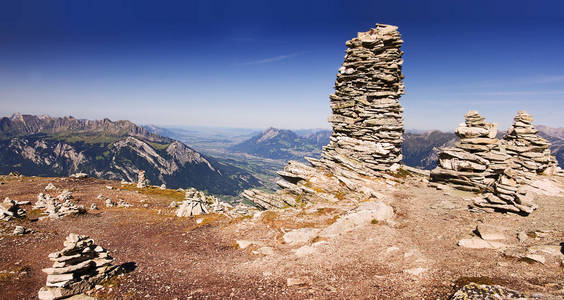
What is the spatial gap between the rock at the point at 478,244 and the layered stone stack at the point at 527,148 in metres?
24.7

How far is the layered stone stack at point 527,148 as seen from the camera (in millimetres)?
35844

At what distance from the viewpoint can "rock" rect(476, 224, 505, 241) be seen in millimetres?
17750

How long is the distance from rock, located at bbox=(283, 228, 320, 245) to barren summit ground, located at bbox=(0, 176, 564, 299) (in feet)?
0.34

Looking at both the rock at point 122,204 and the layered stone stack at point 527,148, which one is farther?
the rock at point 122,204

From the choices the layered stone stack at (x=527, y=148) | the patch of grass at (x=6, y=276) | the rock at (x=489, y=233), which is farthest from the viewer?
the layered stone stack at (x=527, y=148)

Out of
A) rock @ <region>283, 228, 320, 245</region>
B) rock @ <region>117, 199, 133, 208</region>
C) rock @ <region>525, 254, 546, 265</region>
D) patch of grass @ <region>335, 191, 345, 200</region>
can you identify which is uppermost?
rock @ <region>525, 254, 546, 265</region>

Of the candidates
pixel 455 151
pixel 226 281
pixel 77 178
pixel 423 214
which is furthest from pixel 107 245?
pixel 77 178

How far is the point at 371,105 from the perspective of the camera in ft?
140

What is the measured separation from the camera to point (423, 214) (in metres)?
25.1

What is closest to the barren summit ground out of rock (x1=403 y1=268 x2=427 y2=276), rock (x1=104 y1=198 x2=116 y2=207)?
rock (x1=403 y1=268 x2=427 y2=276)

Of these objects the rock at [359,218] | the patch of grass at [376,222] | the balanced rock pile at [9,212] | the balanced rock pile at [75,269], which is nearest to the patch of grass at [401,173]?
the rock at [359,218]

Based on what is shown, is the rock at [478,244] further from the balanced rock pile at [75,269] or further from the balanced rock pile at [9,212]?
the balanced rock pile at [9,212]

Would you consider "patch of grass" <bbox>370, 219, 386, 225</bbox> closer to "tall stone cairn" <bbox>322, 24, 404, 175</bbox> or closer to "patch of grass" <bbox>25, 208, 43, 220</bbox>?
"tall stone cairn" <bbox>322, 24, 404, 175</bbox>

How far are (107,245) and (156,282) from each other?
1403cm
